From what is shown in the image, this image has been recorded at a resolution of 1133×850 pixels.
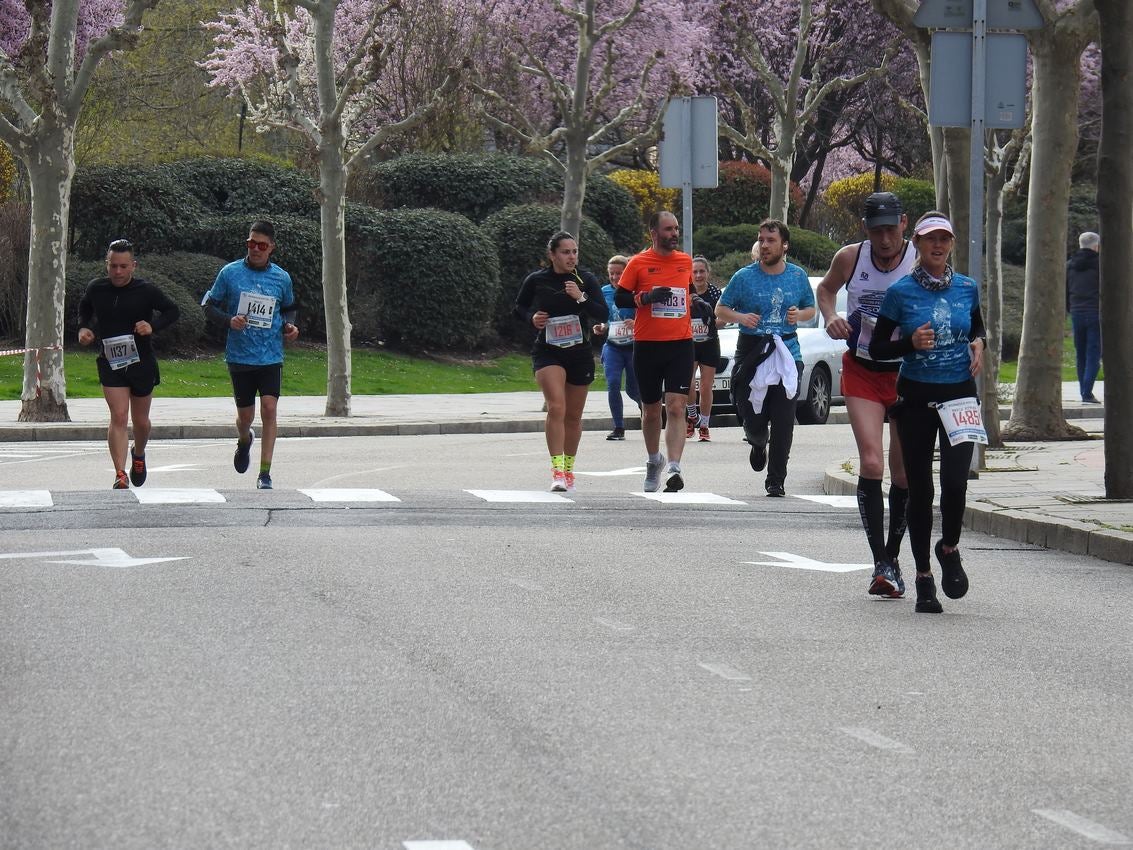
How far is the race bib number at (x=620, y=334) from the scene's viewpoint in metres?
20.1

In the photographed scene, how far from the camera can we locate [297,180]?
34.6 metres

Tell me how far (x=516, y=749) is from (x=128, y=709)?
1338mm

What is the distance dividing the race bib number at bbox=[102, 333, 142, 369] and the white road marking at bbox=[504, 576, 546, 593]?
566 cm

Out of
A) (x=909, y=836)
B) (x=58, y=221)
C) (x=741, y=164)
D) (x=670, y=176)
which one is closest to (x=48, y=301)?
(x=58, y=221)

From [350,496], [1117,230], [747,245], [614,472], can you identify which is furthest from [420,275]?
[1117,230]

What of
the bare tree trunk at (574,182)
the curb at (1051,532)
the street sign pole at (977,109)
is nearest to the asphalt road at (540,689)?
the curb at (1051,532)

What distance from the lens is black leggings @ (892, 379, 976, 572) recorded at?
29.1 feet

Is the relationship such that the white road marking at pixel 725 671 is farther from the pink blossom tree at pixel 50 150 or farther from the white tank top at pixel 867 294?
the pink blossom tree at pixel 50 150

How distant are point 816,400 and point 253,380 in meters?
9.99

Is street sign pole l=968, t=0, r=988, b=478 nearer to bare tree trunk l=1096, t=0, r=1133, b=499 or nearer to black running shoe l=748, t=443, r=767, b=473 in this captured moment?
bare tree trunk l=1096, t=0, r=1133, b=499

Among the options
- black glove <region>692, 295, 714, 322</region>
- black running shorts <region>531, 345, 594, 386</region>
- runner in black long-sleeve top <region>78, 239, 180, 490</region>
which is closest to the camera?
black running shorts <region>531, 345, 594, 386</region>

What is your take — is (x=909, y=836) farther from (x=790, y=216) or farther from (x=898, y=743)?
(x=790, y=216)

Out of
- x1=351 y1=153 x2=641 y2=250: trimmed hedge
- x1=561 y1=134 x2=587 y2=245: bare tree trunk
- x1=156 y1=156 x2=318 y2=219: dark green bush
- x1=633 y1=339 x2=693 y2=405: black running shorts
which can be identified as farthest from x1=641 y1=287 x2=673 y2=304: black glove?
x1=351 y1=153 x2=641 y2=250: trimmed hedge

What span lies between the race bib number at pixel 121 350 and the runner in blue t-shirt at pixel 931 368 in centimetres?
710
